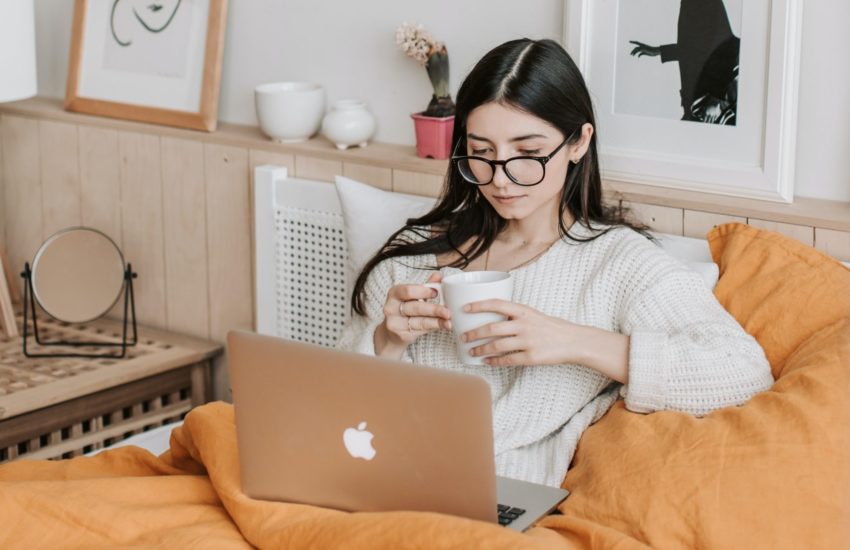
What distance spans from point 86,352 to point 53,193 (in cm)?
49

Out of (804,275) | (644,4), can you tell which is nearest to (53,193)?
(644,4)

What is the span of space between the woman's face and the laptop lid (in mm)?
505

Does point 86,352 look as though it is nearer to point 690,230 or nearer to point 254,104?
point 254,104

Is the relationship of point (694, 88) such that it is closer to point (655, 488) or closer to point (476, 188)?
point (476, 188)

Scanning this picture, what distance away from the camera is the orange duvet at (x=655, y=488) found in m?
1.42

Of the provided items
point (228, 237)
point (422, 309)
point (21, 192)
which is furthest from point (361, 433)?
point (21, 192)

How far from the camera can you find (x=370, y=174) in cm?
231

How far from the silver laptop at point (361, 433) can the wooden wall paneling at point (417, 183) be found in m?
0.85

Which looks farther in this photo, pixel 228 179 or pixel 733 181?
pixel 228 179

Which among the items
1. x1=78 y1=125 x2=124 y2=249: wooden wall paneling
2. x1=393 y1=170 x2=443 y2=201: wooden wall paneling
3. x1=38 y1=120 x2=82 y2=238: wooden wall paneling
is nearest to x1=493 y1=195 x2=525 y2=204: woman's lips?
x1=393 y1=170 x2=443 y2=201: wooden wall paneling

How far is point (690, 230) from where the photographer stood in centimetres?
195

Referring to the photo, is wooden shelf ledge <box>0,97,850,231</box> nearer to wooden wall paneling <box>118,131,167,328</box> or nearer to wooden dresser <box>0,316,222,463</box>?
wooden wall paneling <box>118,131,167,328</box>

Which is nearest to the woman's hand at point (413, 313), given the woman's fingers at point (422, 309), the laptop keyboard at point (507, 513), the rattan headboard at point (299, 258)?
the woman's fingers at point (422, 309)

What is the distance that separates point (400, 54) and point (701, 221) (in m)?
0.72
